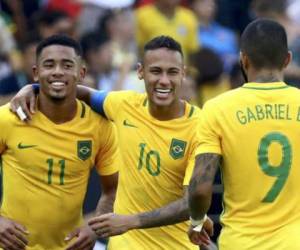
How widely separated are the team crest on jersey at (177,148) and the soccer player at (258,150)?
104cm

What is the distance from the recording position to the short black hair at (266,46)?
7.93 metres

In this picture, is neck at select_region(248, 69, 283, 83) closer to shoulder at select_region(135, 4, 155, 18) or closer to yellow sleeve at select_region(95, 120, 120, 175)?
yellow sleeve at select_region(95, 120, 120, 175)

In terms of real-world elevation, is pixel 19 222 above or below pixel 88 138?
below

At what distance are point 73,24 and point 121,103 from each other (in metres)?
5.06

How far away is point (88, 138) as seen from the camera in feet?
30.2

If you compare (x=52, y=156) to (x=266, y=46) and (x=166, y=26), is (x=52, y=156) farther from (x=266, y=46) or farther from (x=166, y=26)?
(x=166, y=26)

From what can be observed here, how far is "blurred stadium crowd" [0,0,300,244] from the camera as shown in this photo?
13.8 metres

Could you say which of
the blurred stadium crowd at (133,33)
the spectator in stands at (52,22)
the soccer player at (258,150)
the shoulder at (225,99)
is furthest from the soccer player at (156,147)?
the spectator in stands at (52,22)

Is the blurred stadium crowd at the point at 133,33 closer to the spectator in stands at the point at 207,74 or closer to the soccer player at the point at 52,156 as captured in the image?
the spectator in stands at the point at 207,74

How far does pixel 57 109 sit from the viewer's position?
919 cm

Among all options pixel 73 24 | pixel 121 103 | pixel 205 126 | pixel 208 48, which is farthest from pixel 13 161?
pixel 208 48

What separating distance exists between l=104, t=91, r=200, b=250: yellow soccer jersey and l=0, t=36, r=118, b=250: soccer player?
0.25 meters

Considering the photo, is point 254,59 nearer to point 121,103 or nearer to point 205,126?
point 205,126

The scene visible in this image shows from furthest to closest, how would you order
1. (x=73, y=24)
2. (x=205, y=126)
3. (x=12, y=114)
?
(x=73, y=24) < (x=12, y=114) < (x=205, y=126)
